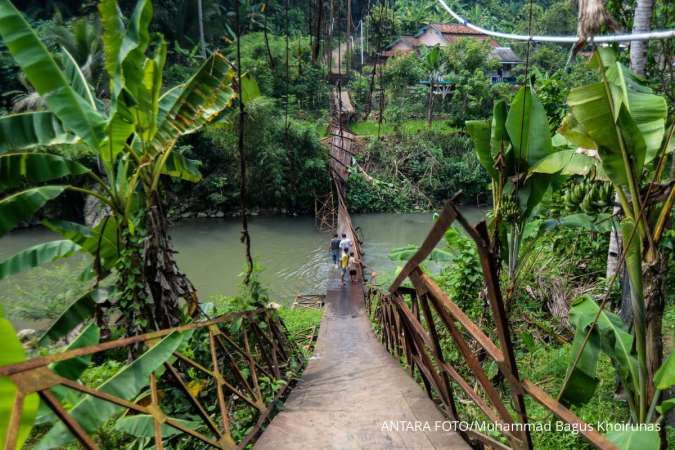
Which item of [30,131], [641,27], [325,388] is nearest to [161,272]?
[30,131]

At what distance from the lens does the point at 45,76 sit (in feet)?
9.41

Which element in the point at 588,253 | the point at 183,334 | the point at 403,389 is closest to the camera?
the point at 183,334

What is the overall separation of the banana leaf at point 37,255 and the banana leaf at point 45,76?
833 millimetres

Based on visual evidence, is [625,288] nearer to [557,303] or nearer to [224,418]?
[557,303]

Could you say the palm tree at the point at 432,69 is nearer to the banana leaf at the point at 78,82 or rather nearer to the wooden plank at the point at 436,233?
the banana leaf at the point at 78,82

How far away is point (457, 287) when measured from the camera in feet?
15.4

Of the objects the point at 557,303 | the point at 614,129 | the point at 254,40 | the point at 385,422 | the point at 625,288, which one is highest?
the point at 254,40

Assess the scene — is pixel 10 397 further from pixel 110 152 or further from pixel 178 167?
pixel 178 167

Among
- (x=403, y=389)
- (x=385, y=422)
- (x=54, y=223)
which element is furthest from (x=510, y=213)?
(x=54, y=223)

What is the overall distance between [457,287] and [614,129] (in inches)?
105

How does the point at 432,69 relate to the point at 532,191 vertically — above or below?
above

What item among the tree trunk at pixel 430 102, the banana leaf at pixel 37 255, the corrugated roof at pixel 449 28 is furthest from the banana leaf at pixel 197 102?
the corrugated roof at pixel 449 28

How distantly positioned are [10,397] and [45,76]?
243 cm

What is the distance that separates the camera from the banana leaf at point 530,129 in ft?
10.9
